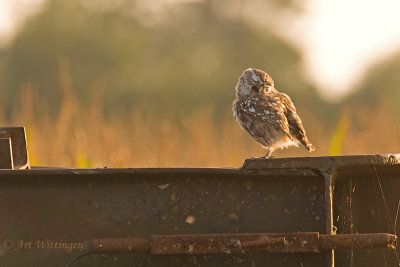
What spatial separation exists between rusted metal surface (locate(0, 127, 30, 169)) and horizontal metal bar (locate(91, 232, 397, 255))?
1053mm

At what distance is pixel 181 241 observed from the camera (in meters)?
3.53

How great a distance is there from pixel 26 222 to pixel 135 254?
0.48 m

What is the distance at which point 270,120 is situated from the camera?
5855 mm

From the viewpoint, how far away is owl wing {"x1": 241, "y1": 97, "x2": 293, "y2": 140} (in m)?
5.82

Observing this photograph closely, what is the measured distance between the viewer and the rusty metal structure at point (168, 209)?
11.8 feet

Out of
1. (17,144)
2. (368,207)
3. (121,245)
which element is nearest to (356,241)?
(368,207)

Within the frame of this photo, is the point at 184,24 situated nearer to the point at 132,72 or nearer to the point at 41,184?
the point at 132,72

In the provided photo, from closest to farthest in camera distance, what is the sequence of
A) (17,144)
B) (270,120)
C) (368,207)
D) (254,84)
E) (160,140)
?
1. (368,207)
2. (17,144)
3. (270,120)
4. (254,84)
5. (160,140)

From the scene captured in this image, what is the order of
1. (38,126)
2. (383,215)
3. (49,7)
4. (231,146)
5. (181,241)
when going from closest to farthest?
1. (181,241)
2. (383,215)
3. (231,146)
4. (38,126)
5. (49,7)

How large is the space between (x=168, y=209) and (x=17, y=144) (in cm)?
113

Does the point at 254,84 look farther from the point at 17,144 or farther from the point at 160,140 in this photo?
the point at 17,144

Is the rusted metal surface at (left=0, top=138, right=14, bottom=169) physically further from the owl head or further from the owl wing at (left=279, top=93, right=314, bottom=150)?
the owl head

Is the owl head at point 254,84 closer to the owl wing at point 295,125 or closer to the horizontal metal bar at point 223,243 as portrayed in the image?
the owl wing at point 295,125

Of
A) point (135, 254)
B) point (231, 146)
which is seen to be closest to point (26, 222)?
point (135, 254)
